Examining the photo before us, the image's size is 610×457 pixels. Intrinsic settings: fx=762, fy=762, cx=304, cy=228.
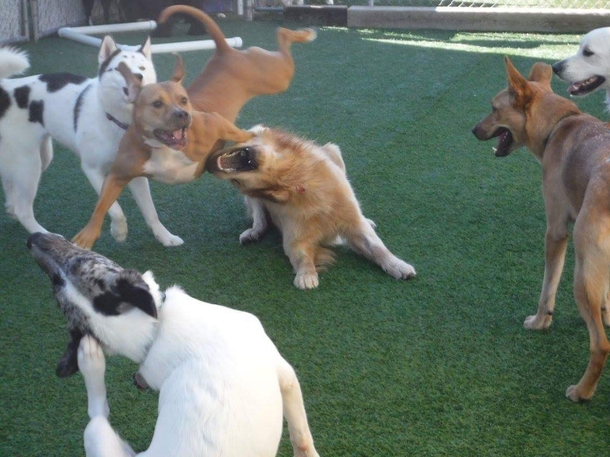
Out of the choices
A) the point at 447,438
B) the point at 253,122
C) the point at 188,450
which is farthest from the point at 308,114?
the point at 188,450

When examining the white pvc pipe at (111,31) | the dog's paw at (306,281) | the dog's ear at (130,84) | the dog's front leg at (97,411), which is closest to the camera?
the dog's front leg at (97,411)

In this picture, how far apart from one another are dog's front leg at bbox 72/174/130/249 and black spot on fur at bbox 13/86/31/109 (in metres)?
0.97

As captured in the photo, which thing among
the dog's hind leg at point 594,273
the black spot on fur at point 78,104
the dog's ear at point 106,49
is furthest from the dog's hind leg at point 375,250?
the dog's ear at point 106,49

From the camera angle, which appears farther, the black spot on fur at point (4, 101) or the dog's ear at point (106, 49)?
the dog's ear at point (106, 49)

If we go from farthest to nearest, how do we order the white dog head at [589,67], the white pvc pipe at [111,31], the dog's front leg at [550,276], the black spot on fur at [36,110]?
the white pvc pipe at [111,31], the white dog head at [589,67], the black spot on fur at [36,110], the dog's front leg at [550,276]

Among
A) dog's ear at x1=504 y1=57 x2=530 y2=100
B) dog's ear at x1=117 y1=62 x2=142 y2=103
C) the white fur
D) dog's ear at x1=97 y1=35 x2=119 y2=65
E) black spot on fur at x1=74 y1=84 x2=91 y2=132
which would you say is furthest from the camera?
dog's ear at x1=97 y1=35 x2=119 y2=65

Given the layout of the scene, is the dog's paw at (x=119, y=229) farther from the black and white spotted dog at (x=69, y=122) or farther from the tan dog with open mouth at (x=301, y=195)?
the tan dog with open mouth at (x=301, y=195)

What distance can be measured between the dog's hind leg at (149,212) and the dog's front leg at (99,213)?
0.40 meters

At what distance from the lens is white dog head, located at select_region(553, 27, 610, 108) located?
5.16 m

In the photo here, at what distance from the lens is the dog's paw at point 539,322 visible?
3313 mm

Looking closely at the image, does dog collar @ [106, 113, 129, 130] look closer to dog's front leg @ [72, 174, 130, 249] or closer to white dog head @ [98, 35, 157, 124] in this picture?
white dog head @ [98, 35, 157, 124]

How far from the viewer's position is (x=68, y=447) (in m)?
2.72

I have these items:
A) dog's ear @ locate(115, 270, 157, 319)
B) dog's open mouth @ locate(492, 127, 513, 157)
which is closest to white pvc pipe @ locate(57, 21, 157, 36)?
dog's open mouth @ locate(492, 127, 513, 157)

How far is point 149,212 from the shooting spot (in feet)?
14.3
